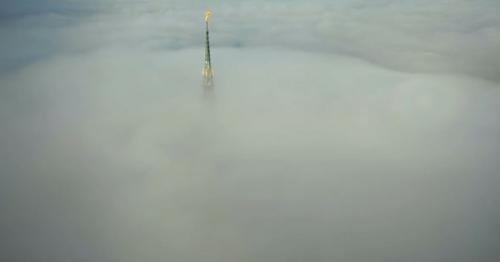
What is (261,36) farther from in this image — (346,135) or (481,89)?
(346,135)

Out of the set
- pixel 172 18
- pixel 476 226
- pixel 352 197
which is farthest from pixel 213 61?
pixel 172 18

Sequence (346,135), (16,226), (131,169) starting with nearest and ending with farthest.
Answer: (16,226) → (131,169) → (346,135)

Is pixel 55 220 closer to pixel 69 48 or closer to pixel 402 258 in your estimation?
pixel 402 258

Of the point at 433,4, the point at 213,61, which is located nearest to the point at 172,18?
the point at 213,61

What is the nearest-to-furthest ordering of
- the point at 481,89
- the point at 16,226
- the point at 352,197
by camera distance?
the point at 16,226
the point at 352,197
the point at 481,89

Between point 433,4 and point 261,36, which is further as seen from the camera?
point 433,4

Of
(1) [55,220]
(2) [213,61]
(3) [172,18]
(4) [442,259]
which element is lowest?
(4) [442,259]

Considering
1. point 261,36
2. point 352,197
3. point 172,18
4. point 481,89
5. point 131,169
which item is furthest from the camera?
point 172,18

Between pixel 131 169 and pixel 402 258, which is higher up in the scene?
pixel 131 169

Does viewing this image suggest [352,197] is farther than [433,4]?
No
